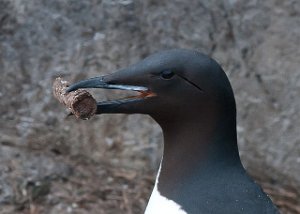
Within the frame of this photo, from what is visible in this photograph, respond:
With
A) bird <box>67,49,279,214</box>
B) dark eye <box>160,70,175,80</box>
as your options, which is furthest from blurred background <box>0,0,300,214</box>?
dark eye <box>160,70,175,80</box>

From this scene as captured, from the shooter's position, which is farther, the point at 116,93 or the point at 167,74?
the point at 116,93

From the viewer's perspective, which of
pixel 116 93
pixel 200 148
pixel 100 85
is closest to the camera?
pixel 100 85

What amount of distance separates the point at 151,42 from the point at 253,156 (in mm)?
861

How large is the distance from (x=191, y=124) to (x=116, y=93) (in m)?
2.11

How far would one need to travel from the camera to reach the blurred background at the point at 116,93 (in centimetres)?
527

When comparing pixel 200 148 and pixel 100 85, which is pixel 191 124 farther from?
pixel 100 85

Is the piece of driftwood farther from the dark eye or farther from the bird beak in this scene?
the dark eye

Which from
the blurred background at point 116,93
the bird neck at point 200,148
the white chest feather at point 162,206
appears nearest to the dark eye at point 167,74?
the bird neck at point 200,148

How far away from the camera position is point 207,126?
10.8 ft

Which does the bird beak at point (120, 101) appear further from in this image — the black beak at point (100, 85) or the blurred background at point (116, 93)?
the blurred background at point (116, 93)

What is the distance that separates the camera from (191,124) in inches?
130

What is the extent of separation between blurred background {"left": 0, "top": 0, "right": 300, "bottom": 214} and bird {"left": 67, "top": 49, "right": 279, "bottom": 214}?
6.43 feet

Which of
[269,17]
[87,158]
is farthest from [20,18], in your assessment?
[269,17]

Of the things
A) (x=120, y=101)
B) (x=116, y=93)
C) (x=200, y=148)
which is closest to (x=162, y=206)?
(x=200, y=148)
